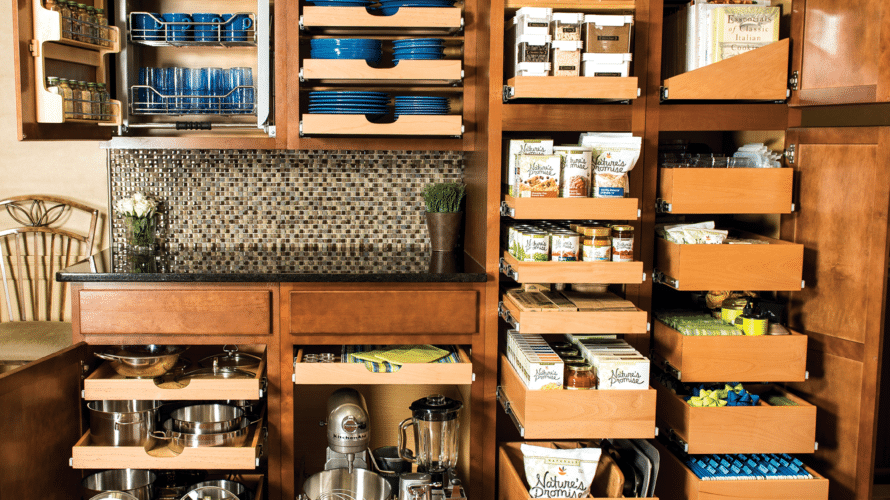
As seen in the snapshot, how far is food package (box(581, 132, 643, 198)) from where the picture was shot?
250cm

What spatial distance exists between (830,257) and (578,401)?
1038 mm

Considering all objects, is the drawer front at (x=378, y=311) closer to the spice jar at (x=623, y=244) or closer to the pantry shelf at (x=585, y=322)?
the pantry shelf at (x=585, y=322)

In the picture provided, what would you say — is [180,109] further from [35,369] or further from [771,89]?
[771,89]

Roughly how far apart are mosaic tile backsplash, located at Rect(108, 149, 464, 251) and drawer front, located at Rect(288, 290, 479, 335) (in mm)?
707

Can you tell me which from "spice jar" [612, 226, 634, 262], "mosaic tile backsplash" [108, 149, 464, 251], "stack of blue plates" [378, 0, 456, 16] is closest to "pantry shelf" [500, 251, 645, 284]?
"spice jar" [612, 226, 634, 262]

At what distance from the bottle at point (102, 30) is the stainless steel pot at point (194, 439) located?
148 centimetres

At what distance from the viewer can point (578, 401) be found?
2.38m

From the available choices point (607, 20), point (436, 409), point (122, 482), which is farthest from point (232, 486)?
point (607, 20)

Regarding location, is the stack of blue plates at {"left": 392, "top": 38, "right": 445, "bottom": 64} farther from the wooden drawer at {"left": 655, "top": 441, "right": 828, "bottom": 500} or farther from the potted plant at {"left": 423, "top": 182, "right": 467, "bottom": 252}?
the wooden drawer at {"left": 655, "top": 441, "right": 828, "bottom": 500}

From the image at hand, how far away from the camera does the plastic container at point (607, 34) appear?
2.54 metres

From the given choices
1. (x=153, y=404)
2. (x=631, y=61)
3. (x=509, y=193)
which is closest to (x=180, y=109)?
(x=153, y=404)

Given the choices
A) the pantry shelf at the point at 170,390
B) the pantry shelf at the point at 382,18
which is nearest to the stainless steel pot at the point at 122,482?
the pantry shelf at the point at 170,390

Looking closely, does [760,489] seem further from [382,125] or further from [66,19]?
[66,19]

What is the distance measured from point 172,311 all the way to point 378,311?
0.72 m
